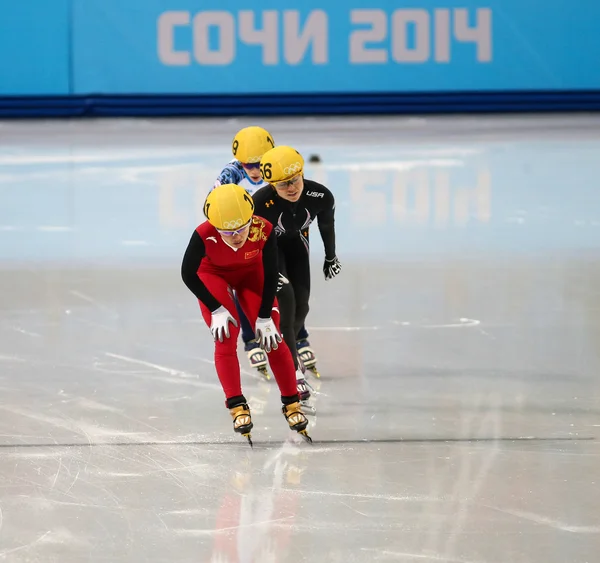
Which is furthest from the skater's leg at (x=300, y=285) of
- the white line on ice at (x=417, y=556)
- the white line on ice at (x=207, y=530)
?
the white line on ice at (x=417, y=556)

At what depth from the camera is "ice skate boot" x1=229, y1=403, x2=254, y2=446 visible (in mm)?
4109

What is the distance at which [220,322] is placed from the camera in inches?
161

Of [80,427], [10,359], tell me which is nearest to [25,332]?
[10,359]

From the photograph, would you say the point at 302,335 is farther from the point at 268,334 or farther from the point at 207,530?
the point at 207,530

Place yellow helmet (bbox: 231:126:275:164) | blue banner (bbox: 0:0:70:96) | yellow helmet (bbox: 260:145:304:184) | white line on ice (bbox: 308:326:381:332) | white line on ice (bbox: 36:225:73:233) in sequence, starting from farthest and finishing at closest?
1. blue banner (bbox: 0:0:70:96)
2. white line on ice (bbox: 36:225:73:233)
3. white line on ice (bbox: 308:326:381:332)
4. yellow helmet (bbox: 231:126:275:164)
5. yellow helmet (bbox: 260:145:304:184)

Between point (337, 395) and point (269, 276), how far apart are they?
867 millimetres

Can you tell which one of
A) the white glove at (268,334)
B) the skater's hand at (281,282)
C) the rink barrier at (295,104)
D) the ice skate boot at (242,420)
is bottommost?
the ice skate boot at (242,420)

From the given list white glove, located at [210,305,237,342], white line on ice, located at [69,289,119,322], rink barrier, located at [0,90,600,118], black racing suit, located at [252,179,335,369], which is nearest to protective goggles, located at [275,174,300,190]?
black racing suit, located at [252,179,335,369]

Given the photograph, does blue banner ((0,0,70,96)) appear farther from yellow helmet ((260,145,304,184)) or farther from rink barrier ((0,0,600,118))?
yellow helmet ((260,145,304,184))

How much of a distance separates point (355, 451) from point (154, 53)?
1277 cm

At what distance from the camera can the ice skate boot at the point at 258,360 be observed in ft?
17.0

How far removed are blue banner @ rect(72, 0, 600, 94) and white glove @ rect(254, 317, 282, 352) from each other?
12.2m

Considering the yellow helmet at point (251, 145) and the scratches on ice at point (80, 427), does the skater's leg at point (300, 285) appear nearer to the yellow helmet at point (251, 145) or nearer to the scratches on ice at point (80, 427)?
→ the yellow helmet at point (251, 145)

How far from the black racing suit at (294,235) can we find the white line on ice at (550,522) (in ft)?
5.15
